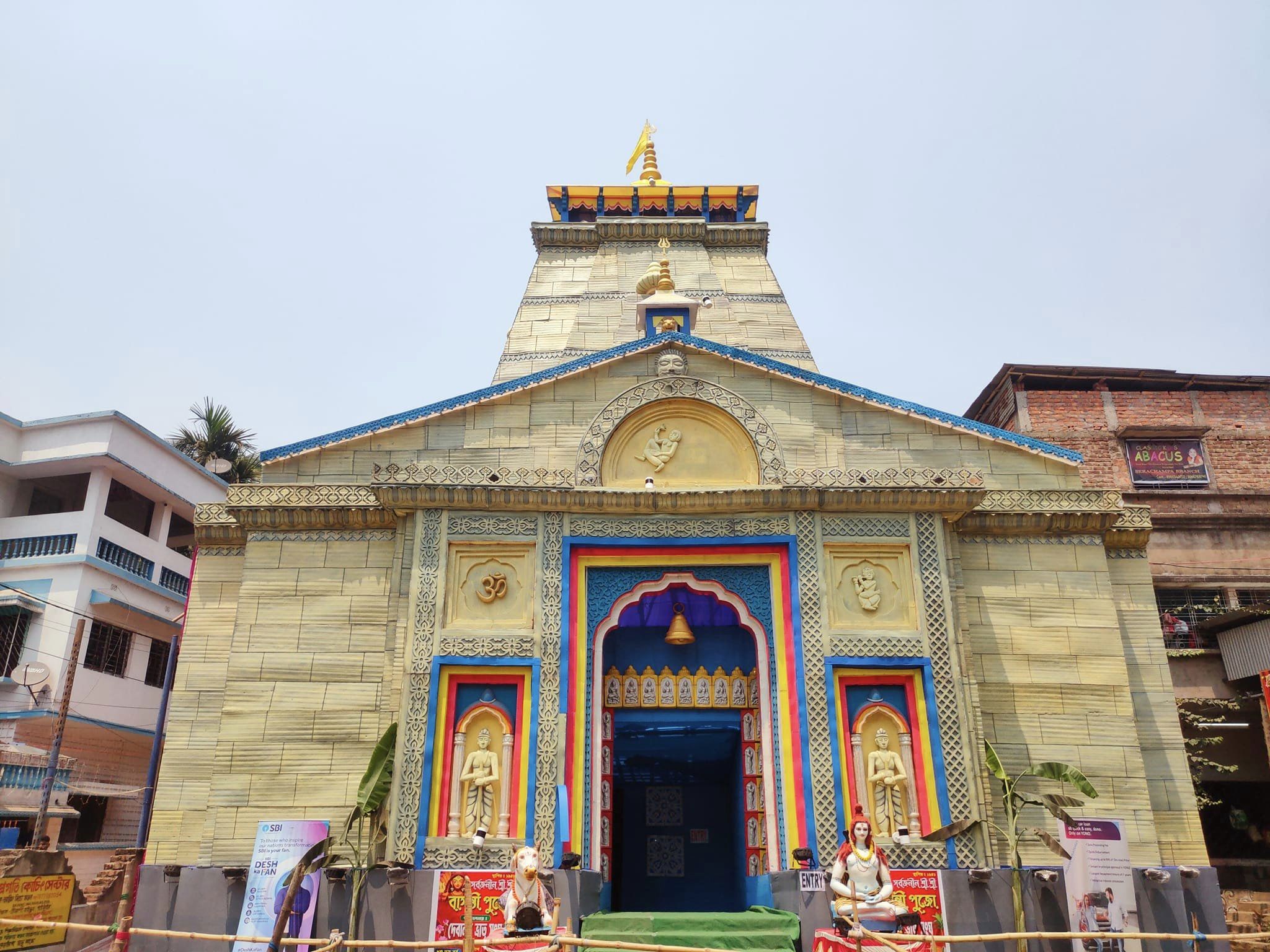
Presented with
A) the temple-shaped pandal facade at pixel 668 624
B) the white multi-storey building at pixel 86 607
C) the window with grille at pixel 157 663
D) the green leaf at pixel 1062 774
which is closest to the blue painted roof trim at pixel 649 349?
the temple-shaped pandal facade at pixel 668 624

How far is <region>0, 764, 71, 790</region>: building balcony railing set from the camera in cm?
1811

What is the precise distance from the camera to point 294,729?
492 inches

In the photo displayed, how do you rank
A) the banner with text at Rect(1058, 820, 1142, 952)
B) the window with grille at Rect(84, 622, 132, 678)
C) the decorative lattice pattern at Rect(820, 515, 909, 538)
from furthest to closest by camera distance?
1. the window with grille at Rect(84, 622, 132, 678)
2. the decorative lattice pattern at Rect(820, 515, 909, 538)
3. the banner with text at Rect(1058, 820, 1142, 952)

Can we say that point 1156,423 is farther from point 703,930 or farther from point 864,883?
point 703,930

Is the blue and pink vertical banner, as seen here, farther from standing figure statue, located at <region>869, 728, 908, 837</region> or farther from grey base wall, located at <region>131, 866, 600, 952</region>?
standing figure statue, located at <region>869, 728, 908, 837</region>

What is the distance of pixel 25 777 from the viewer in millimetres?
18531

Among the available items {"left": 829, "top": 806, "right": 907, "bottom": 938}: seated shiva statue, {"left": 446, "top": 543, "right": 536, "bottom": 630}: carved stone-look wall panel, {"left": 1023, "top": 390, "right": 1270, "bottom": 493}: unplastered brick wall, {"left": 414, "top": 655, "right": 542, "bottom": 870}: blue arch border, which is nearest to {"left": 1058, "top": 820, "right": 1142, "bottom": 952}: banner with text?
{"left": 829, "top": 806, "right": 907, "bottom": 938}: seated shiva statue

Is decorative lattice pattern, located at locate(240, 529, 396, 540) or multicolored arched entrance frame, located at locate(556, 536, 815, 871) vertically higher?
decorative lattice pattern, located at locate(240, 529, 396, 540)

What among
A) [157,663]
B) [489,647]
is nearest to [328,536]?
[489,647]

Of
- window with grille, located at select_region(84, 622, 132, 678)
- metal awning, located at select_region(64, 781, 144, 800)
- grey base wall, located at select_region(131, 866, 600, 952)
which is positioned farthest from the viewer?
window with grille, located at select_region(84, 622, 132, 678)

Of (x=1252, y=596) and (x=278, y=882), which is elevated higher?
(x=1252, y=596)

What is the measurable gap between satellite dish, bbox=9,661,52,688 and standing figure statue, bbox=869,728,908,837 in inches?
672

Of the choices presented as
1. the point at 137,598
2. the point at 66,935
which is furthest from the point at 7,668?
the point at 66,935

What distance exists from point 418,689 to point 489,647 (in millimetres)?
1002
